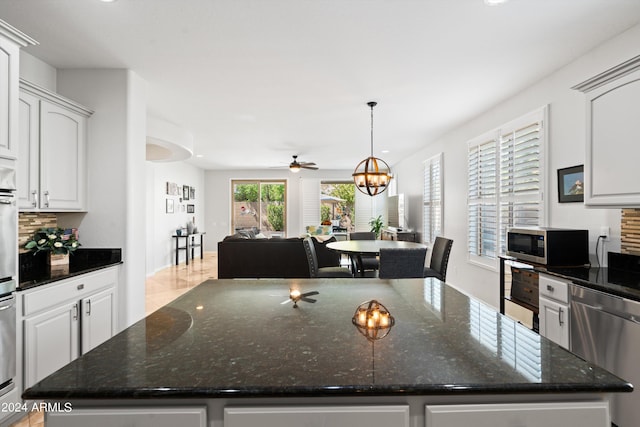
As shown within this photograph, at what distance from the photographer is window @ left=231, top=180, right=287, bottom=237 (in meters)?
10.3

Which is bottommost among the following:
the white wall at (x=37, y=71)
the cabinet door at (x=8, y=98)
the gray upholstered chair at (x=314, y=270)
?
the gray upholstered chair at (x=314, y=270)

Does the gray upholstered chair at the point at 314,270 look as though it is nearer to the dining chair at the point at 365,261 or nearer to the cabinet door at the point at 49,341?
the dining chair at the point at 365,261

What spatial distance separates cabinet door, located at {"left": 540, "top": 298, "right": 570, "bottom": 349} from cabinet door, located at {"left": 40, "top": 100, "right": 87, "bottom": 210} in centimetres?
375

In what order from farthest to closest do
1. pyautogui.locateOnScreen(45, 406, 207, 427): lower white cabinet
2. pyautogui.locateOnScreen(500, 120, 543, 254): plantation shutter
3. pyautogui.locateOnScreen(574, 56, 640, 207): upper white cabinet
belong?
1. pyautogui.locateOnScreen(500, 120, 543, 254): plantation shutter
2. pyautogui.locateOnScreen(574, 56, 640, 207): upper white cabinet
3. pyautogui.locateOnScreen(45, 406, 207, 427): lower white cabinet

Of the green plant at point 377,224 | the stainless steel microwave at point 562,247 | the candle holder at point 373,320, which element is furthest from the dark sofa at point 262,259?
the green plant at point 377,224

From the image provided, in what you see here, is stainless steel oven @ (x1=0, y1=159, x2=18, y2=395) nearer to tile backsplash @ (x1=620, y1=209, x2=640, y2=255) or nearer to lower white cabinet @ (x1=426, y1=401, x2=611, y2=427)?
lower white cabinet @ (x1=426, y1=401, x2=611, y2=427)

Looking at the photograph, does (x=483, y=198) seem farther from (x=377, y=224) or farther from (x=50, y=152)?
(x=377, y=224)

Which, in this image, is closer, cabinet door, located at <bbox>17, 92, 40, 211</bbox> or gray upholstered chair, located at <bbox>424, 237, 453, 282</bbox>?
cabinet door, located at <bbox>17, 92, 40, 211</bbox>

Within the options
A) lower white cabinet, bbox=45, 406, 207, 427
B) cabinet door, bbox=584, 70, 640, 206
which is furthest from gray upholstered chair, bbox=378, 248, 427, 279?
lower white cabinet, bbox=45, 406, 207, 427

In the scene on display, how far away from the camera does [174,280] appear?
616cm

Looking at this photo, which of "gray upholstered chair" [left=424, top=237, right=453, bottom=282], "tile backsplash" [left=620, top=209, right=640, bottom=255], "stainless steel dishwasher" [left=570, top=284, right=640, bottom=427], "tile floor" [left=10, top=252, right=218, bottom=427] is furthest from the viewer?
"tile floor" [left=10, top=252, right=218, bottom=427]

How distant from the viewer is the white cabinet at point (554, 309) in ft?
7.02

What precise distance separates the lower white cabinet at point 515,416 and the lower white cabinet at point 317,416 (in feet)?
0.27

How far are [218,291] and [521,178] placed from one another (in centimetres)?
343
